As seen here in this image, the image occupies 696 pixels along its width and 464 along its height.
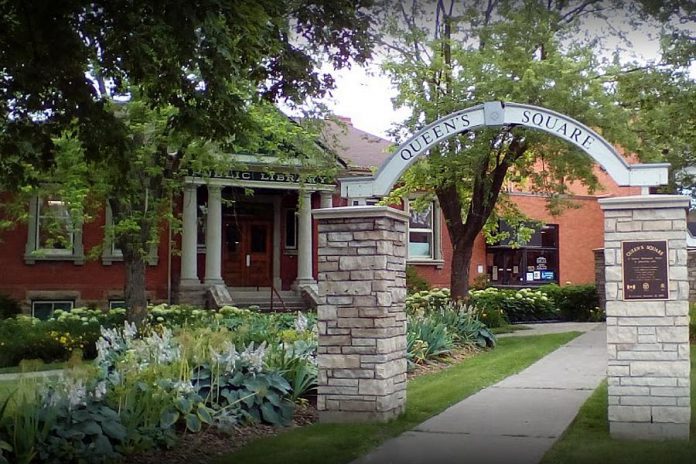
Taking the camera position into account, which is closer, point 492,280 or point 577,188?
point 492,280

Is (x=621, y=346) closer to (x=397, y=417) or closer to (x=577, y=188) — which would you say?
(x=397, y=417)

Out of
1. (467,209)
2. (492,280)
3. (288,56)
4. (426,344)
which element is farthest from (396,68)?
(492,280)

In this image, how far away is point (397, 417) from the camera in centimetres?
848

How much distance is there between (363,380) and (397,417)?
0.61m

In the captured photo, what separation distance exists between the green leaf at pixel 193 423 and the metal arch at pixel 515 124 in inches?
112

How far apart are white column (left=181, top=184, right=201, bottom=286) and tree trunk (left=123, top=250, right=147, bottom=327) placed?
21.2 feet

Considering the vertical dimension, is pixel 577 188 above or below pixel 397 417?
above

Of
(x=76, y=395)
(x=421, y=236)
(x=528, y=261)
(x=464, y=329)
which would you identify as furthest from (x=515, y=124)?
(x=528, y=261)

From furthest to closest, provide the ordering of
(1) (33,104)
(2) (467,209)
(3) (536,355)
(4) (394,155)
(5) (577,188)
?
1. (5) (577,188)
2. (2) (467,209)
3. (3) (536,355)
4. (4) (394,155)
5. (1) (33,104)

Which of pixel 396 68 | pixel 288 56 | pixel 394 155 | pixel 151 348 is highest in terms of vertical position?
pixel 396 68

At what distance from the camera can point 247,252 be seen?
25.6 meters

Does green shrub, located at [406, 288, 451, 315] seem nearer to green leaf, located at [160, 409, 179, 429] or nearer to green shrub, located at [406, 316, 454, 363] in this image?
green shrub, located at [406, 316, 454, 363]

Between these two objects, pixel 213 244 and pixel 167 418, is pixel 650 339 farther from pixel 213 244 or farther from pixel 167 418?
pixel 213 244

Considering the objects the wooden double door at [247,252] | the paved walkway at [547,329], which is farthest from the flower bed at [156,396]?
the wooden double door at [247,252]
